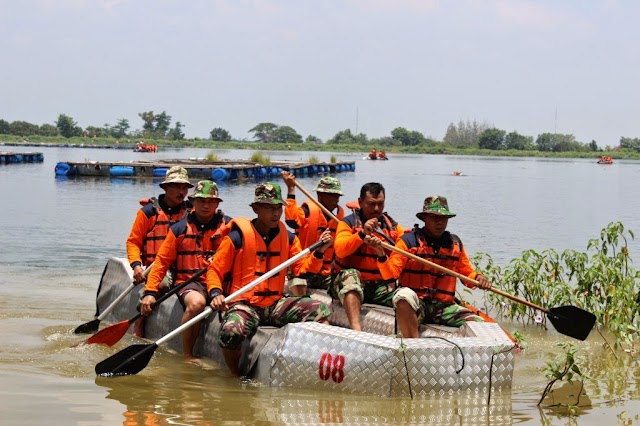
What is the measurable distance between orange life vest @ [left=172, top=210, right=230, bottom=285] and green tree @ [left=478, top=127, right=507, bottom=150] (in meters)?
143

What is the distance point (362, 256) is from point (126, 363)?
2290 millimetres

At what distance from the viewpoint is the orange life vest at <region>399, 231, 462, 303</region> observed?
8.37 meters

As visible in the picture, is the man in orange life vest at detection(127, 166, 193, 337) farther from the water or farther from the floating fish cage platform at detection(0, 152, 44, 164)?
the floating fish cage platform at detection(0, 152, 44, 164)

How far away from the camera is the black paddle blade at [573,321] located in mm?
8586

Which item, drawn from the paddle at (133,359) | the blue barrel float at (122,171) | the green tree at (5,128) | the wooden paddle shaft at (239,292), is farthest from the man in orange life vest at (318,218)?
the green tree at (5,128)

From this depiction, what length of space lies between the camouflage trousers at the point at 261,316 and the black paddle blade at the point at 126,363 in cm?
67

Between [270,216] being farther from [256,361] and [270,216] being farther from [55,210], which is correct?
[55,210]

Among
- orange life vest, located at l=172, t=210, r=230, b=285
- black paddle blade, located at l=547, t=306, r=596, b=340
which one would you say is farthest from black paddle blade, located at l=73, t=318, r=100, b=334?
black paddle blade, located at l=547, t=306, r=596, b=340

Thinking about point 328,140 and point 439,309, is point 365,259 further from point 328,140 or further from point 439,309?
point 328,140

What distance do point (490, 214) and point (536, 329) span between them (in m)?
20.4

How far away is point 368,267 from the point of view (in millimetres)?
8859

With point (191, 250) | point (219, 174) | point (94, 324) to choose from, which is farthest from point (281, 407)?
point (219, 174)

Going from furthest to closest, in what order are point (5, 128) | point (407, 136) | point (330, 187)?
point (407, 136), point (5, 128), point (330, 187)

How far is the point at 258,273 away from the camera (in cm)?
813
